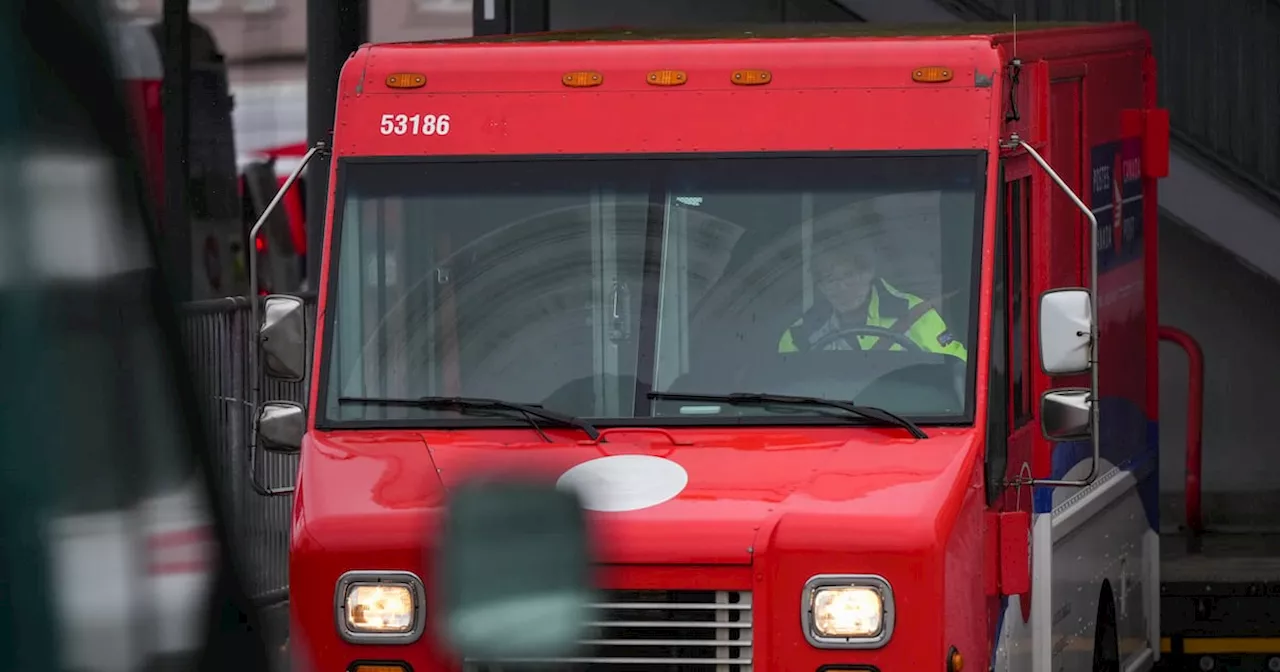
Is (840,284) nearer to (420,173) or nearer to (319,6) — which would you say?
(420,173)

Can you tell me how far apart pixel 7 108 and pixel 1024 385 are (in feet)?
18.7

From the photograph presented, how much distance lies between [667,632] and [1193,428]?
703cm

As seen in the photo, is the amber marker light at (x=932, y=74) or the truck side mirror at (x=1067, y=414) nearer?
the truck side mirror at (x=1067, y=414)

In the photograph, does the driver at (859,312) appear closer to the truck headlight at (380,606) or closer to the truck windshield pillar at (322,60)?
the truck headlight at (380,606)

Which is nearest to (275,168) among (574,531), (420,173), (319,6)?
(319,6)

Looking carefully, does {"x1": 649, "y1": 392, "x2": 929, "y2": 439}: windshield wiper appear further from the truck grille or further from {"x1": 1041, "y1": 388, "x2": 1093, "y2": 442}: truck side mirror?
the truck grille

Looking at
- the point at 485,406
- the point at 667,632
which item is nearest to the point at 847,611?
the point at 667,632

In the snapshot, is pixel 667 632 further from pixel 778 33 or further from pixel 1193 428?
pixel 1193 428

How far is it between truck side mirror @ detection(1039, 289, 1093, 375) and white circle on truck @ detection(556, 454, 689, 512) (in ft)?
3.76

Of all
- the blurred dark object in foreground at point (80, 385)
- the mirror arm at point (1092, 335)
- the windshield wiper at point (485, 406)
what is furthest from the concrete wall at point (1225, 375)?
the blurred dark object in foreground at point (80, 385)

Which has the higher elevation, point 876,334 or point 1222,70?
point 1222,70

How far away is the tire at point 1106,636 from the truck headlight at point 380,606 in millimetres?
3353

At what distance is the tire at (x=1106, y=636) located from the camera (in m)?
8.98

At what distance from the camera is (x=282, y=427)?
7309mm
